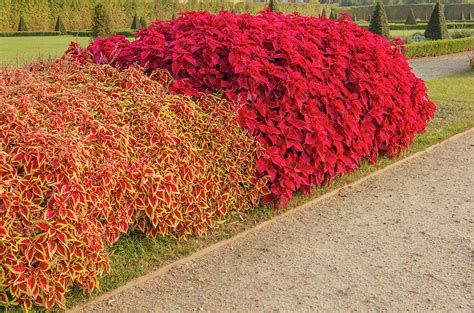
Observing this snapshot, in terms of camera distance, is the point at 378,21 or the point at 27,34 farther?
the point at 27,34

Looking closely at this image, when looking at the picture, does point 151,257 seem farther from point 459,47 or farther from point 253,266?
point 459,47

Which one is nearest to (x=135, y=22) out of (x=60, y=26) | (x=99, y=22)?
(x=60, y=26)

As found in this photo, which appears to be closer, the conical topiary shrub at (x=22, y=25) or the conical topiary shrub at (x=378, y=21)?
the conical topiary shrub at (x=378, y=21)

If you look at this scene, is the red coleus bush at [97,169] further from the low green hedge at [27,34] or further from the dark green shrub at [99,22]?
the low green hedge at [27,34]

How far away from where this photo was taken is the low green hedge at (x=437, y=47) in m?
18.9

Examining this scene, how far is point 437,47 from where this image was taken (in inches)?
787

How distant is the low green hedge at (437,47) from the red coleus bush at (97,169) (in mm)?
15991

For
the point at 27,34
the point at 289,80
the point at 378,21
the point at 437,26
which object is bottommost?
the point at 289,80

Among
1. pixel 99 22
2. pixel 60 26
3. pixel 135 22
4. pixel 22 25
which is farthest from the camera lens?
pixel 135 22

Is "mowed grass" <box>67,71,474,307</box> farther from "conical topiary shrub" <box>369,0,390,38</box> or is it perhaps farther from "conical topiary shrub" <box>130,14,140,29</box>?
"conical topiary shrub" <box>130,14,140,29</box>

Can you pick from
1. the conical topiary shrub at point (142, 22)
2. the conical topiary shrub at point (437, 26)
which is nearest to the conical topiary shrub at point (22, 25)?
the conical topiary shrub at point (142, 22)

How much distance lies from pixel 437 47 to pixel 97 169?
760 inches

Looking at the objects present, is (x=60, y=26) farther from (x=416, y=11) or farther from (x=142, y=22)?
(x=416, y=11)

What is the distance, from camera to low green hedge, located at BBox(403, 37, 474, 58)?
18895 mm
